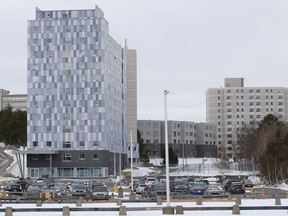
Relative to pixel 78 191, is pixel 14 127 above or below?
above

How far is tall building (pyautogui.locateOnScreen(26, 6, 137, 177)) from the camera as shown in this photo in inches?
5527

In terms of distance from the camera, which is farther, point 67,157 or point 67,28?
point 67,157

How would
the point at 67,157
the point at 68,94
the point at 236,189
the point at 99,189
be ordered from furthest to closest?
1. the point at 68,94
2. the point at 67,157
3. the point at 236,189
4. the point at 99,189

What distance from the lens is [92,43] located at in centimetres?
14038

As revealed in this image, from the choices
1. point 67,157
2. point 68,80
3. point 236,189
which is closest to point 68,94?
point 68,80

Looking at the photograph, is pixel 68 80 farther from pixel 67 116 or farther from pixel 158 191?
pixel 158 191

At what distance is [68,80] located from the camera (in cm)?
14175

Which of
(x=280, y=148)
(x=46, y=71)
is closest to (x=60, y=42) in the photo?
(x=46, y=71)

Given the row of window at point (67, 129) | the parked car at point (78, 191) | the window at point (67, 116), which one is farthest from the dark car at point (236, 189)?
the window at point (67, 116)

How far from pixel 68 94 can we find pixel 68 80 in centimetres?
320

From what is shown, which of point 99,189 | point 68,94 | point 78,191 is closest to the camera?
point 99,189

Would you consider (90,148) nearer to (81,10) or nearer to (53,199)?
(81,10)

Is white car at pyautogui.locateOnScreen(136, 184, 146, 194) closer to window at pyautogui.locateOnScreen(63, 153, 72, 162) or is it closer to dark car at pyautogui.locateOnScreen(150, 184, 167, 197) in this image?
dark car at pyautogui.locateOnScreen(150, 184, 167, 197)

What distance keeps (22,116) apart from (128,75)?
33.0 meters
